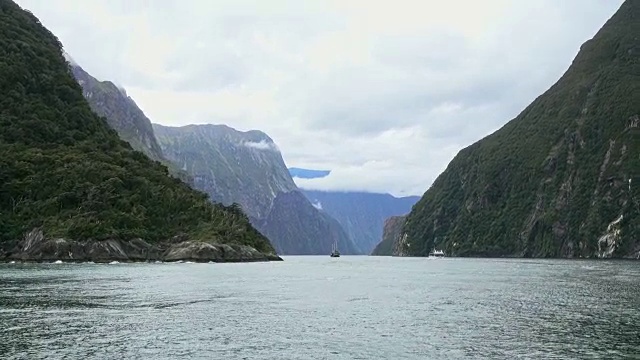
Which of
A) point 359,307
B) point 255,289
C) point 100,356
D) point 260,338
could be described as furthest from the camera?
point 255,289

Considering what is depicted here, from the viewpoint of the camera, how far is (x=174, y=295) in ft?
303

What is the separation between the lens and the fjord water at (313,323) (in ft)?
156

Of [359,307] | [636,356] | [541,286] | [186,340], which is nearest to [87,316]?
[186,340]

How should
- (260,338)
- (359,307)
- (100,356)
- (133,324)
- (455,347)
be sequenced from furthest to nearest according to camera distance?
(359,307)
(133,324)
(260,338)
(455,347)
(100,356)

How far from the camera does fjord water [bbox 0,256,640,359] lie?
156 feet

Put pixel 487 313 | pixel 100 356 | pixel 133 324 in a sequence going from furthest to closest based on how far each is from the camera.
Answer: pixel 487 313 → pixel 133 324 → pixel 100 356

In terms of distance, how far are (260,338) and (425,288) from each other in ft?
208

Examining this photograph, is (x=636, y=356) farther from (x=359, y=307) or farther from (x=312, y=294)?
(x=312, y=294)

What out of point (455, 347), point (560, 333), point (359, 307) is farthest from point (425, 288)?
point (455, 347)

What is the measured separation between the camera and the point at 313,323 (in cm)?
6281

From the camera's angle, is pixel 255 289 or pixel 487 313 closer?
pixel 487 313

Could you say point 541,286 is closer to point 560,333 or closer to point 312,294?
point 312,294

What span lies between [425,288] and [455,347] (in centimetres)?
6332

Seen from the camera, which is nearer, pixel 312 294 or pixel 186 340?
pixel 186 340
